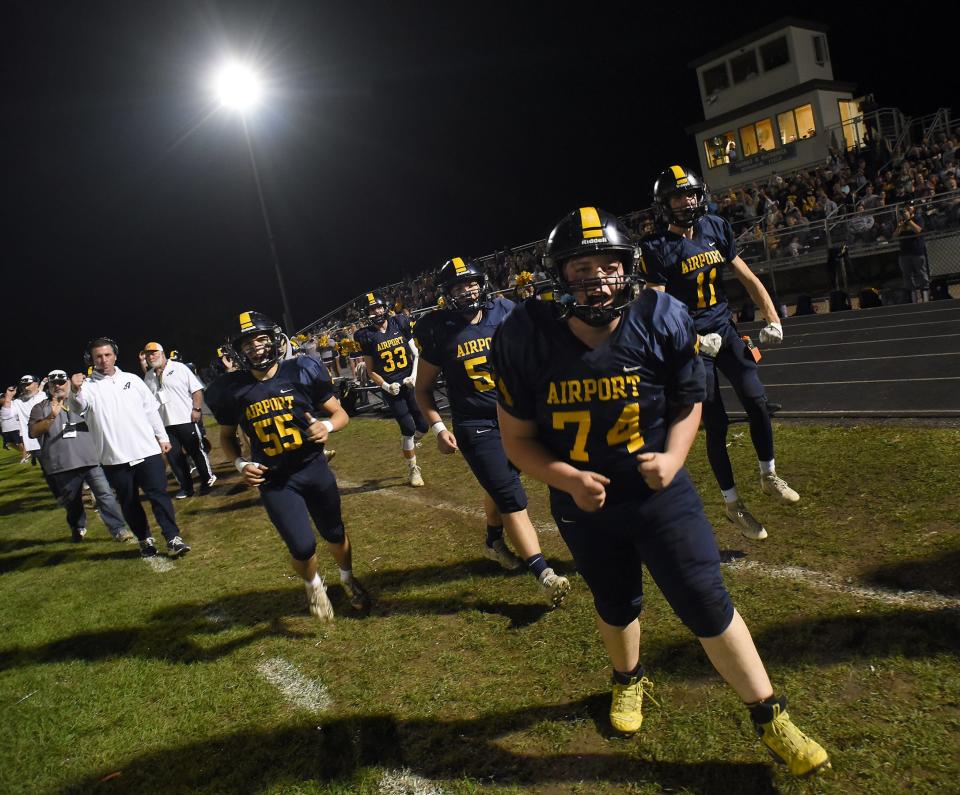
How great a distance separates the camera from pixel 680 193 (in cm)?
463

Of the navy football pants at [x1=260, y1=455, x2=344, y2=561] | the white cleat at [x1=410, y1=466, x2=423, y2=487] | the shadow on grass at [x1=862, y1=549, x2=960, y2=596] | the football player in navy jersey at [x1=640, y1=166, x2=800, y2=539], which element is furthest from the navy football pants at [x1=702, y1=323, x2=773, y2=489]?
the white cleat at [x1=410, y1=466, x2=423, y2=487]

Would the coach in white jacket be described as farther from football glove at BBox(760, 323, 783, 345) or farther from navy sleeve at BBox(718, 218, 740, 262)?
football glove at BBox(760, 323, 783, 345)

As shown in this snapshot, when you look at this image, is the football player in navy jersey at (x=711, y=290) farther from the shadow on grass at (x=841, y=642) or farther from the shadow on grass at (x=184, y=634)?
the shadow on grass at (x=184, y=634)

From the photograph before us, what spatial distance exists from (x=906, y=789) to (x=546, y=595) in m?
2.21

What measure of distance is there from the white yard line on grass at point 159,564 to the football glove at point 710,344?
573 cm

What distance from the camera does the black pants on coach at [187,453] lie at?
9883 mm

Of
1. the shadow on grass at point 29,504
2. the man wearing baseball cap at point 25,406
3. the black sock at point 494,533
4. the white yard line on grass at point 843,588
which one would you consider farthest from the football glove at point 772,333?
the shadow on grass at point 29,504

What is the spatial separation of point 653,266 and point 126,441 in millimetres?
5702

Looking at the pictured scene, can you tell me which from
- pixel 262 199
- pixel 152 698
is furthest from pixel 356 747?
pixel 262 199

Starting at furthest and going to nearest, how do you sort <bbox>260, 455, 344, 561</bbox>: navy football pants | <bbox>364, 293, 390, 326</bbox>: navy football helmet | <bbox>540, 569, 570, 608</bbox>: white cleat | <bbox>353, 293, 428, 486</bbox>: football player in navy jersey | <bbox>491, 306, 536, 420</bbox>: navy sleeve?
<bbox>364, 293, 390, 326</bbox>: navy football helmet < <bbox>353, 293, 428, 486</bbox>: football player in navy jersey < <bbox>260, 455, 344, 561</bbox>: navy football pants < <bbox>540, 569, 570, 608</bbox>: white cleat < <bbox>491, 306, 536, 420</bbox>: navy sleeve

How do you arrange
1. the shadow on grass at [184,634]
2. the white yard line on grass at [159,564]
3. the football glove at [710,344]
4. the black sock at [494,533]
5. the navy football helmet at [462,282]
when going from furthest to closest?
the white yard line on grass at [159,564] < the black sock at [494,533] < the shadow on grass at [184,634] < the navy football helmet at [462,282] < the football glove at [710,344]

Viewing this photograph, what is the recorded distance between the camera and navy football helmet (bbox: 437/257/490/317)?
475 cm

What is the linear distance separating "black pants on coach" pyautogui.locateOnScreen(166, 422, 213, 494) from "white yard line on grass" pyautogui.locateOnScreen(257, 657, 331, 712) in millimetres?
6296

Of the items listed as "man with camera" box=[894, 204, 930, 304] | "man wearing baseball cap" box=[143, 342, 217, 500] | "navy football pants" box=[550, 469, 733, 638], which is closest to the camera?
"navy football pants" box=[550, 469, 733, 638]
